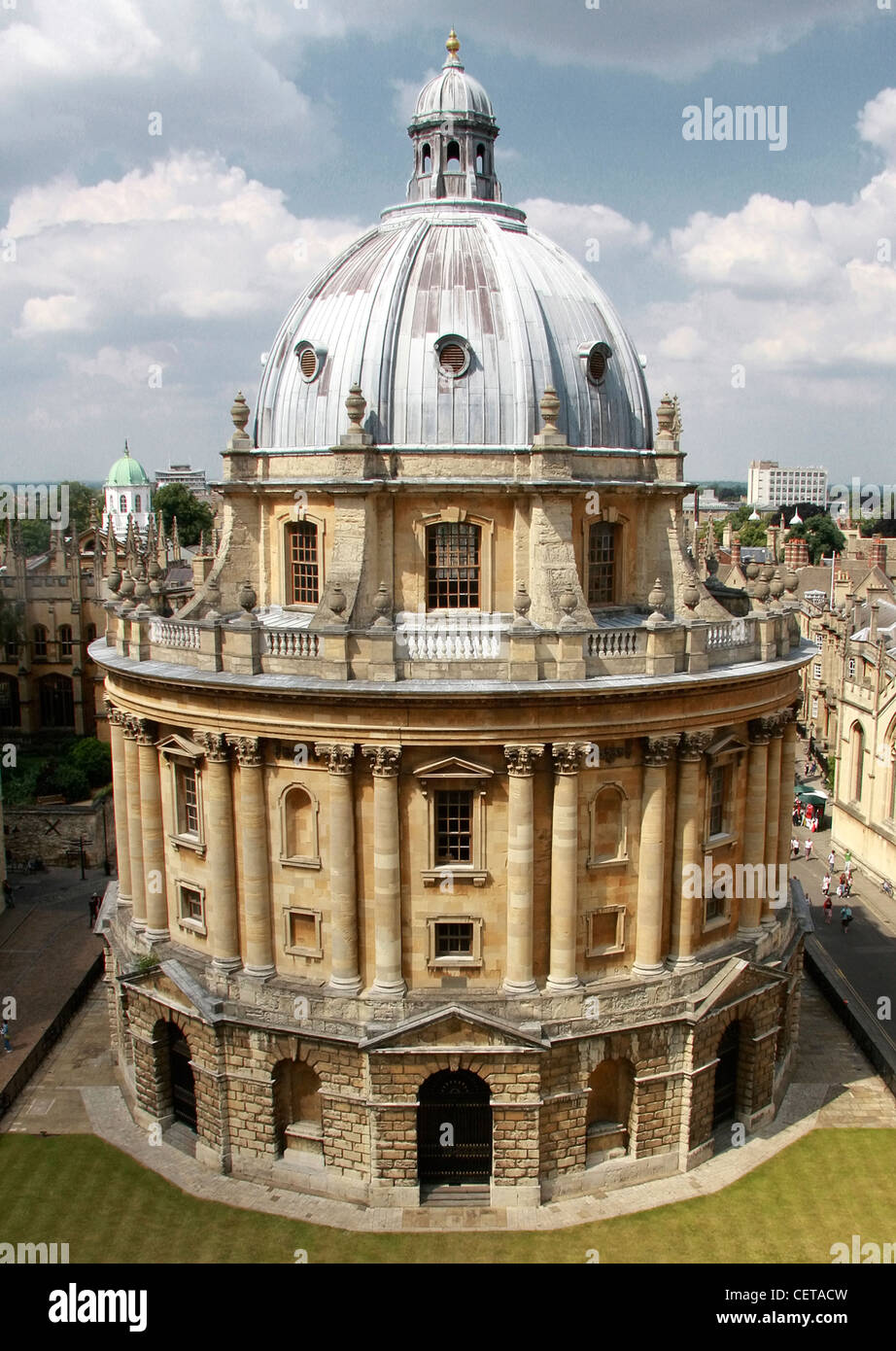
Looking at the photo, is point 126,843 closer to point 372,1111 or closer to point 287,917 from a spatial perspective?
point 287,917

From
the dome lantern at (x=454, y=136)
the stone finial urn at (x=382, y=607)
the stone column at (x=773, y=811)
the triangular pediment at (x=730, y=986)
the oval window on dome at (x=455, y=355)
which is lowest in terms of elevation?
the triangular pediment at (x=730, y=986)

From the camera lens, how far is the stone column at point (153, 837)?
32656mm

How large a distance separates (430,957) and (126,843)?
11.8 m

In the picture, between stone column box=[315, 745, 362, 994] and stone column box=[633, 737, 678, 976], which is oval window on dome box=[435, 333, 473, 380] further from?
stone column box=[633, 737, 678, 976]

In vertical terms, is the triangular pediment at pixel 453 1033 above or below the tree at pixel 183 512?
below

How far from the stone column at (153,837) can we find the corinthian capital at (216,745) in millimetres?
2896

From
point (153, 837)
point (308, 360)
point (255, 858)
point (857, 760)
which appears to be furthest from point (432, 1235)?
point (857, 760)

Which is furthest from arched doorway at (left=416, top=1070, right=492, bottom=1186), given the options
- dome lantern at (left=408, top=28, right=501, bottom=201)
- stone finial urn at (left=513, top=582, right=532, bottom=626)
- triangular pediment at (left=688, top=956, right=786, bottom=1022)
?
A: dome lantern at (left=408, top=28, right=501, bottom=201)

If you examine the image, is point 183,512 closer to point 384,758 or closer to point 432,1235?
point 384,758

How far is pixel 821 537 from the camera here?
16462 cm

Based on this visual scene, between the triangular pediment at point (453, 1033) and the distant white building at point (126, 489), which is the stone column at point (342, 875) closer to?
the triangular pediment at point (453, 1033)

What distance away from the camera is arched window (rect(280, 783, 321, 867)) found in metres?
29.8

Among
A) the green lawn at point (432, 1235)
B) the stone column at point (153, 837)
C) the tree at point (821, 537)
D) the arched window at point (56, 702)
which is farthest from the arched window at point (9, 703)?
the tree at point (821, 537)

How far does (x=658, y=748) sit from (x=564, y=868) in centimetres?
413
